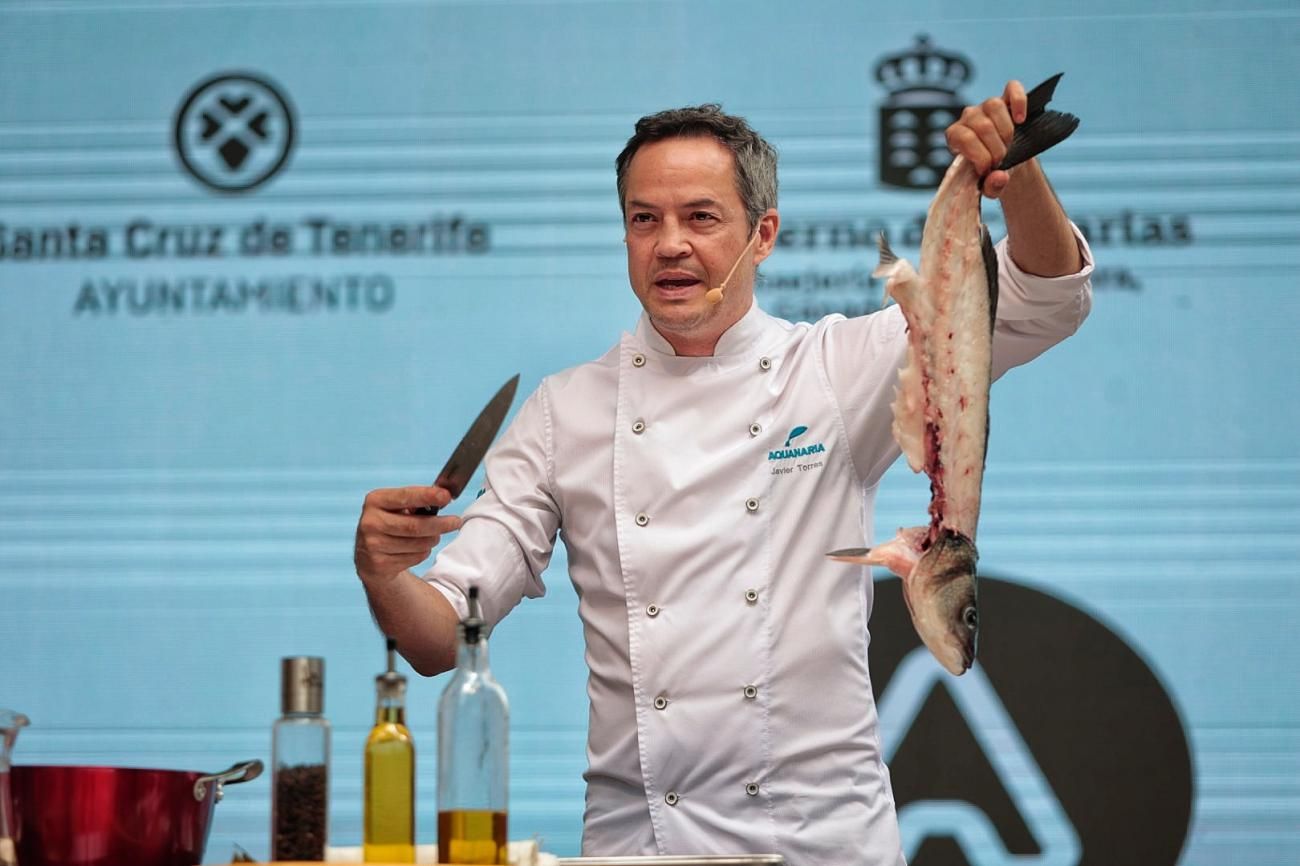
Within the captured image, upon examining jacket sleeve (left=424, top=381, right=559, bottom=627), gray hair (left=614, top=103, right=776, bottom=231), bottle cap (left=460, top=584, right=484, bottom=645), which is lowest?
bottle cap (left=460, top=584, right=484, bottom=645)

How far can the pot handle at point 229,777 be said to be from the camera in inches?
53.0

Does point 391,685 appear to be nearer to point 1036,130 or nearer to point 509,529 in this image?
point 509,529

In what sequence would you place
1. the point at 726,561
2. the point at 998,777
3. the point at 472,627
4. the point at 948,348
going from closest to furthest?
1. the point at 472,627
2. the point at 948,348
3. the point at 726,561
4. the point at 998,777

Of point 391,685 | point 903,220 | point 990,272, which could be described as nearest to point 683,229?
point 990,272

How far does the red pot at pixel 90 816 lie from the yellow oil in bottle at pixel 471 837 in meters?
0.22

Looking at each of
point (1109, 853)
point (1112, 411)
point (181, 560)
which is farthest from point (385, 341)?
point (1109, 853)

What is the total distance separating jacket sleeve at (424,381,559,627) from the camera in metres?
1.93

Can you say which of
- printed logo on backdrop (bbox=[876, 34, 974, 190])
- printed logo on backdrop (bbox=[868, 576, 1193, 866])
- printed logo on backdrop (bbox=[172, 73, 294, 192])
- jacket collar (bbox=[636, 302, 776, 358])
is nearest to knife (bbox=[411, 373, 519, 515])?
jacket collar (bbox=[636, 302, 776, 358])

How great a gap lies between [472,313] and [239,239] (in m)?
0.49

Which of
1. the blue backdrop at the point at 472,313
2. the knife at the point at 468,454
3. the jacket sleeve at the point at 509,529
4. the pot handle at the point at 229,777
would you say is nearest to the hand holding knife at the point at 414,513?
the knife at the point at 468,454

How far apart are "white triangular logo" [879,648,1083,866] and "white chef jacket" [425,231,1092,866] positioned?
3.54ft

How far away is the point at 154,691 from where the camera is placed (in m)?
3.08

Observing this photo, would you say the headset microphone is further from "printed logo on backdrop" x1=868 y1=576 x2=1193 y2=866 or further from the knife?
"printed logo on backdrop" x1=868 y1=576 x2=1193 y2=866

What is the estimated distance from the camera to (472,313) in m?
3.13
